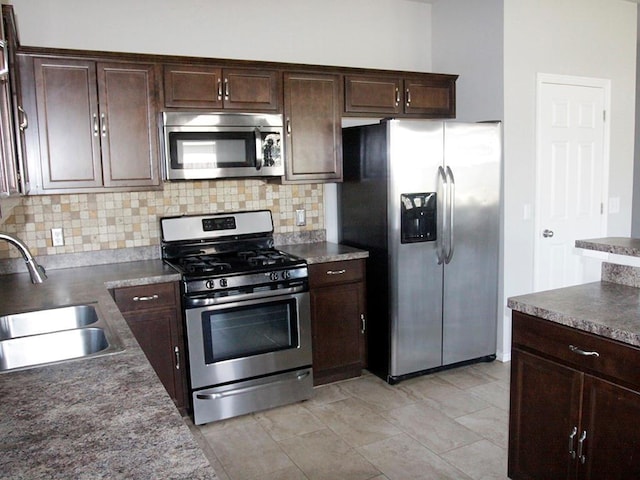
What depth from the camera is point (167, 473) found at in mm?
991

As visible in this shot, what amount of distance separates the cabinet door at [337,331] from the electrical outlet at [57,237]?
1.60 m

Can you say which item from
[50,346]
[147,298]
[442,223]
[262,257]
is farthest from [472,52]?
[50,346]

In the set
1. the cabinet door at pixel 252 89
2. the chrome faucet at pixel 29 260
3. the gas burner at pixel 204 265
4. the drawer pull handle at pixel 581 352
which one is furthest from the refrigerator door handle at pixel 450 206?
the chrome faucet at pixel 29 260

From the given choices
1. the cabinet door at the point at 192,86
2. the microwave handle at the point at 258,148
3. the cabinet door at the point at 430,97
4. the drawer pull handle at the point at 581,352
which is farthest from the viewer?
the cabinet door at the point at 430,97

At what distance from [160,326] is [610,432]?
2251mm

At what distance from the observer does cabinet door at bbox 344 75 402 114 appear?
3.78 metres

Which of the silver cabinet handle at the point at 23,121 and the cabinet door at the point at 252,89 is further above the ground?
the cabinet door at the point at 252,89

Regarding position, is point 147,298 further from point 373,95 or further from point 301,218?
point 373,95

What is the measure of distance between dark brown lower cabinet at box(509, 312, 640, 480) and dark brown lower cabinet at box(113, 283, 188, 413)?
1816 mm

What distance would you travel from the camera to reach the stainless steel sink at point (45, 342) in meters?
1.87

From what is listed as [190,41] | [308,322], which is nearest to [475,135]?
[308,322]

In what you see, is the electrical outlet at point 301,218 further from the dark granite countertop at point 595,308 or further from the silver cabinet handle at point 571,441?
the silver cabinet handle at point 571,441

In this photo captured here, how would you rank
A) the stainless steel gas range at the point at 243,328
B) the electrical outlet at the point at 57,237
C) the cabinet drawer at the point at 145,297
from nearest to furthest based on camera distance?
the cabinet drawer at the point at 145,297 < the stainless steel gas range at the point at 243,328 < the electrical outlet at the point at 57,237

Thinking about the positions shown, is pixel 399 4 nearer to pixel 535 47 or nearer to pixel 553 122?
pixel 535 47
